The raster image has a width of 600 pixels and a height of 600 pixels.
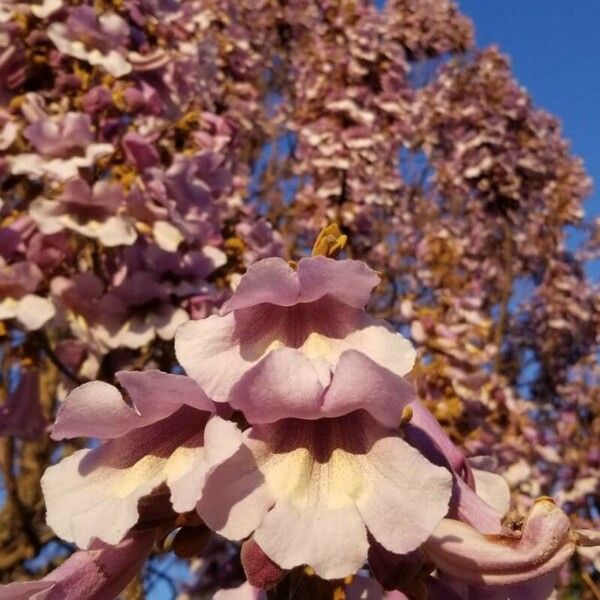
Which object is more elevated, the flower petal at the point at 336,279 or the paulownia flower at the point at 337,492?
the flower petal at the point at 336,279

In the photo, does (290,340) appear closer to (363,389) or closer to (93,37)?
(363,389)

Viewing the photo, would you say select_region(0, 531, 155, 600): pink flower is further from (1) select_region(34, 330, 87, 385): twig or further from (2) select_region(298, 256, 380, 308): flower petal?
(1) select_region(34, 330, 87, 385): twig

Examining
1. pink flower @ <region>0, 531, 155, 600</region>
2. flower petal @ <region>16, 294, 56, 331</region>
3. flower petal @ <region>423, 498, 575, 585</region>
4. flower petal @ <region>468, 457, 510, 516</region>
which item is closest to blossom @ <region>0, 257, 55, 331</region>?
flower petal @ <region>16, 294, 56, 331</region>

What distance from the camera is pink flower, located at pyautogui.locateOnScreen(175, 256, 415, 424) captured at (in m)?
0.76

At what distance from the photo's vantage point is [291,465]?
79 centimetres

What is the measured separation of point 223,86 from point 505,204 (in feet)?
8.17

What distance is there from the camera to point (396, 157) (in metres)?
6.32

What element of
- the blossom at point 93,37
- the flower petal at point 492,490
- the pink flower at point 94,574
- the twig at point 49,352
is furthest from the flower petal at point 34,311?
the flower petal at point 492,490

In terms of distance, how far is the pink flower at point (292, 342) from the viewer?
2.50 feet

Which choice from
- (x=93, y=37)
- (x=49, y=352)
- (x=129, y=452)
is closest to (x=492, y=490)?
(x=129, y=452)

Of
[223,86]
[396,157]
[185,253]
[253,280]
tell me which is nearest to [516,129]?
[396,157]

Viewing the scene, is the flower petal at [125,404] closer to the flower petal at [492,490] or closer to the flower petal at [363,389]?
the flower petal at [363,389]

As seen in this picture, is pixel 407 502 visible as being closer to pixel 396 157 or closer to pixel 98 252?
pixel 98 252

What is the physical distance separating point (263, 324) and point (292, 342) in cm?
3
